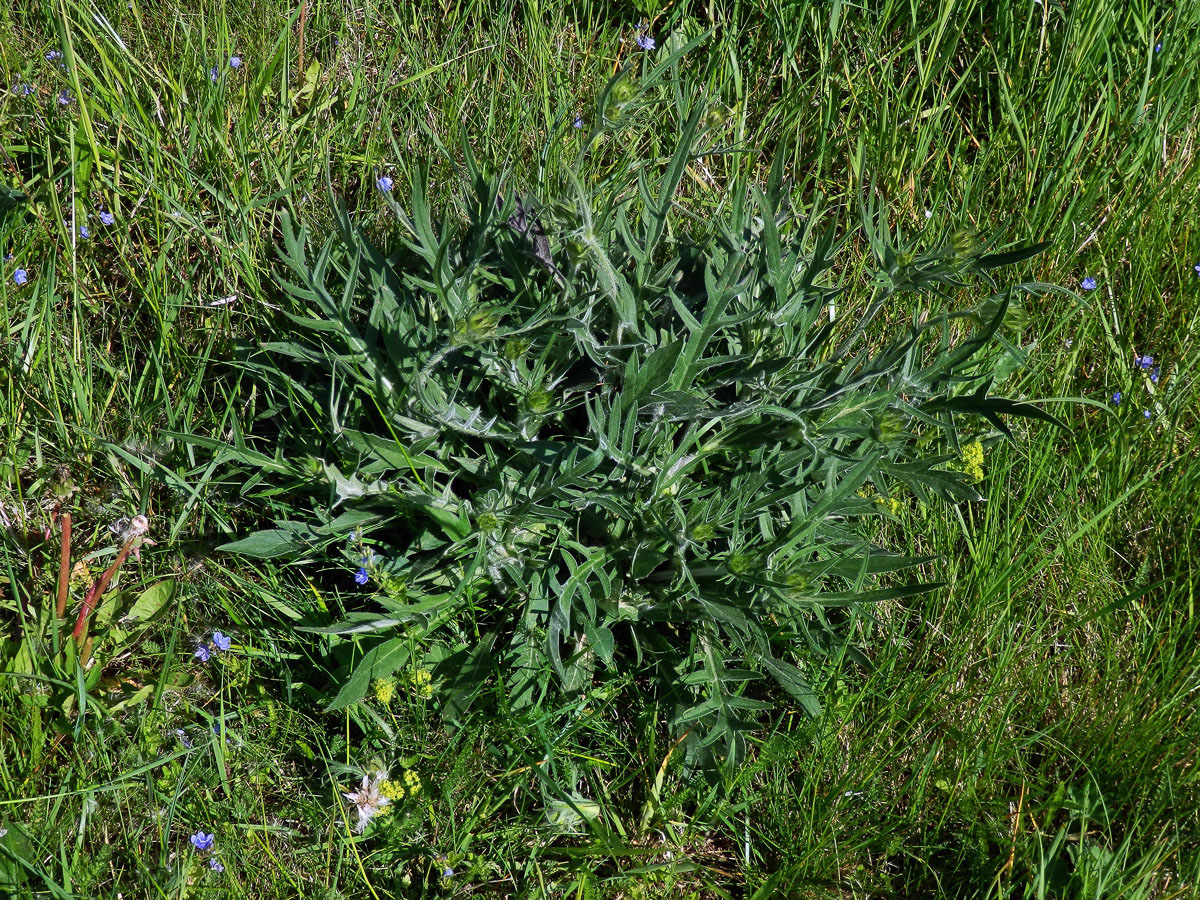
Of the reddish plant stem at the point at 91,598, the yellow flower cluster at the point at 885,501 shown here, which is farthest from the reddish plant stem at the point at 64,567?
the yellow flower cluster at the point at 885,501

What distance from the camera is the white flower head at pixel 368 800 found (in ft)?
7.07

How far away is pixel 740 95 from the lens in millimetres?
3262

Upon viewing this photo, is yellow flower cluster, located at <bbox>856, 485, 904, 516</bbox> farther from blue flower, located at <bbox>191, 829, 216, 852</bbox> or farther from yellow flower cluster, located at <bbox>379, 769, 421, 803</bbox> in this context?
blue flower, located at <bbox>191, 829, 216, 852</bbox>

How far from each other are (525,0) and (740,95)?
2.49ft

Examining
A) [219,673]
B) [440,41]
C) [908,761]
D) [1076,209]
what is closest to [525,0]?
[440,41]

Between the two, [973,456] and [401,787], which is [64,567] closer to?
[401,787]

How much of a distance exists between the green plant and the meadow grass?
0.49ft

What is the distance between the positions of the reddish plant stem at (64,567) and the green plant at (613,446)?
397mm

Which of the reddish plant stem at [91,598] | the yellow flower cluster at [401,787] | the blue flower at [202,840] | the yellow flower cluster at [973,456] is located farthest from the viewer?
the yellow flower cluster at [973,456]

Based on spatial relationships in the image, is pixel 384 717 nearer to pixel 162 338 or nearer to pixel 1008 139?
pixel 162 338

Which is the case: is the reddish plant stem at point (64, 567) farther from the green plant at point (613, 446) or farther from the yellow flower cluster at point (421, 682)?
the yellow flower cluster at point (421, 682)

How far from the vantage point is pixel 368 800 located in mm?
2182

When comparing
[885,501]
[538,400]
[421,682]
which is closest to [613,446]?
[538,400]

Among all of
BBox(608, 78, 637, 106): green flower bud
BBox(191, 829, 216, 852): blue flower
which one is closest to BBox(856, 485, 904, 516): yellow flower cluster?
BBox(608, 78, 637, 106): green flower bud
